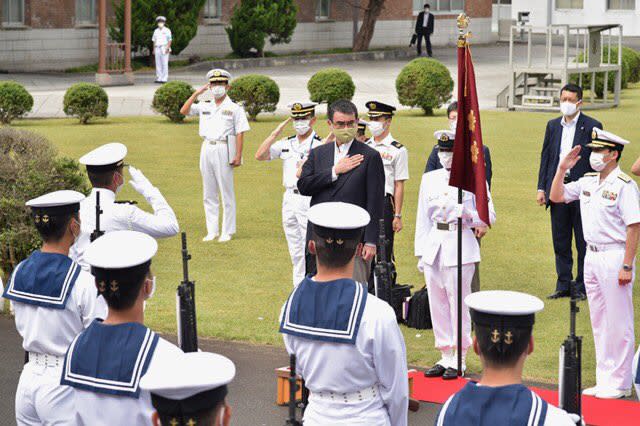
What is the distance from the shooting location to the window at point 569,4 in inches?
2272

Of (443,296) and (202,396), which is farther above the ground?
(202,396)

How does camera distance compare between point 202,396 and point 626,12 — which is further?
point 626,12

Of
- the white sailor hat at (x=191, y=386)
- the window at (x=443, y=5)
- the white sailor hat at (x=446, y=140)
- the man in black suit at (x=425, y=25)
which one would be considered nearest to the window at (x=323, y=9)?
the man in black suit at (x=425, y=25)

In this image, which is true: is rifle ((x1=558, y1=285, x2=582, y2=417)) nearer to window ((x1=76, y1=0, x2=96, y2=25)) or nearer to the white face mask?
the white face mask

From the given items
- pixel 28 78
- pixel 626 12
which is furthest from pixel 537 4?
pixel 28 78

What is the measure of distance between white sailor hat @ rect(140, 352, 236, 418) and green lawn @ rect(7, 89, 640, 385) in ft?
19.8

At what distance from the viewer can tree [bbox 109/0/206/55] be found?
38.3 metres

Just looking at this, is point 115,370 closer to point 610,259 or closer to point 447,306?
point 447,306

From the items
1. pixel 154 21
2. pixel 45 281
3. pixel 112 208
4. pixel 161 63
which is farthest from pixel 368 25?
pixel 45 281

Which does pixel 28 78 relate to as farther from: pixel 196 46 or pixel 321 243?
→ pixel 321 243

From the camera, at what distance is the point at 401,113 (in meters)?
29.1

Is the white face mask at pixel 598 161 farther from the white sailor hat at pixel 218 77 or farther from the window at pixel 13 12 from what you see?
the window at pixel 13 12

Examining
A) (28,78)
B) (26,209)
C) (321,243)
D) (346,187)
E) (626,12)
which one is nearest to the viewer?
(321,243)

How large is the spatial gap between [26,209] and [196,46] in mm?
31815
